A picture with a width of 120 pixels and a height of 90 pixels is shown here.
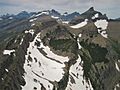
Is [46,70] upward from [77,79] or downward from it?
upward

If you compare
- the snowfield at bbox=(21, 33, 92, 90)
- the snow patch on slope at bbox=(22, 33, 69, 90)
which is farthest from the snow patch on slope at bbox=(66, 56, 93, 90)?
the snow patch on slope at bbox=(22, 33, 69, 90)

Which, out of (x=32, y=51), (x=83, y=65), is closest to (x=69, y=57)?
(x=83, y=65)

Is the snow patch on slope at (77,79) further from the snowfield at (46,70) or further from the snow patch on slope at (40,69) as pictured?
the snow patch on slope at (40,69)

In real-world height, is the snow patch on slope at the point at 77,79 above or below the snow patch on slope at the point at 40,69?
below

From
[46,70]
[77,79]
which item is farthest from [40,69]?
[77,79]

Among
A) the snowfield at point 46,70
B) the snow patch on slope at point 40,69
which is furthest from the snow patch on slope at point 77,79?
the snow patch on slope at point 40,69

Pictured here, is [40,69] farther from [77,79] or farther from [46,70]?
[77,79]

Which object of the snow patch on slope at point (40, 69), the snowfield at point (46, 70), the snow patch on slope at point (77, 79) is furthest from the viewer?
the snow patch on slope at point (77, 79)

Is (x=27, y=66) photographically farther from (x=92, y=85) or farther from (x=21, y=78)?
(x=92, y=85)

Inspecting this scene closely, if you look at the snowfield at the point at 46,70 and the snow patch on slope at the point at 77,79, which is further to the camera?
the snow patch on slope at the point at 77,79

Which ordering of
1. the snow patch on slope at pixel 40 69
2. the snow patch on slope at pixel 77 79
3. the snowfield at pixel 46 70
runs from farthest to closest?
the snow patch on slope at pixel 77 79 → the snowfield at pixel 46 70 → the snow patch on slope at pixel 40 69

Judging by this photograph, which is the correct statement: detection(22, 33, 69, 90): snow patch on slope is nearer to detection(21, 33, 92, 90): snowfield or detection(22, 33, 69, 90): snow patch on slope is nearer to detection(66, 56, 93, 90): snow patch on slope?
detection(21, 33, 92, 90): snowfield
